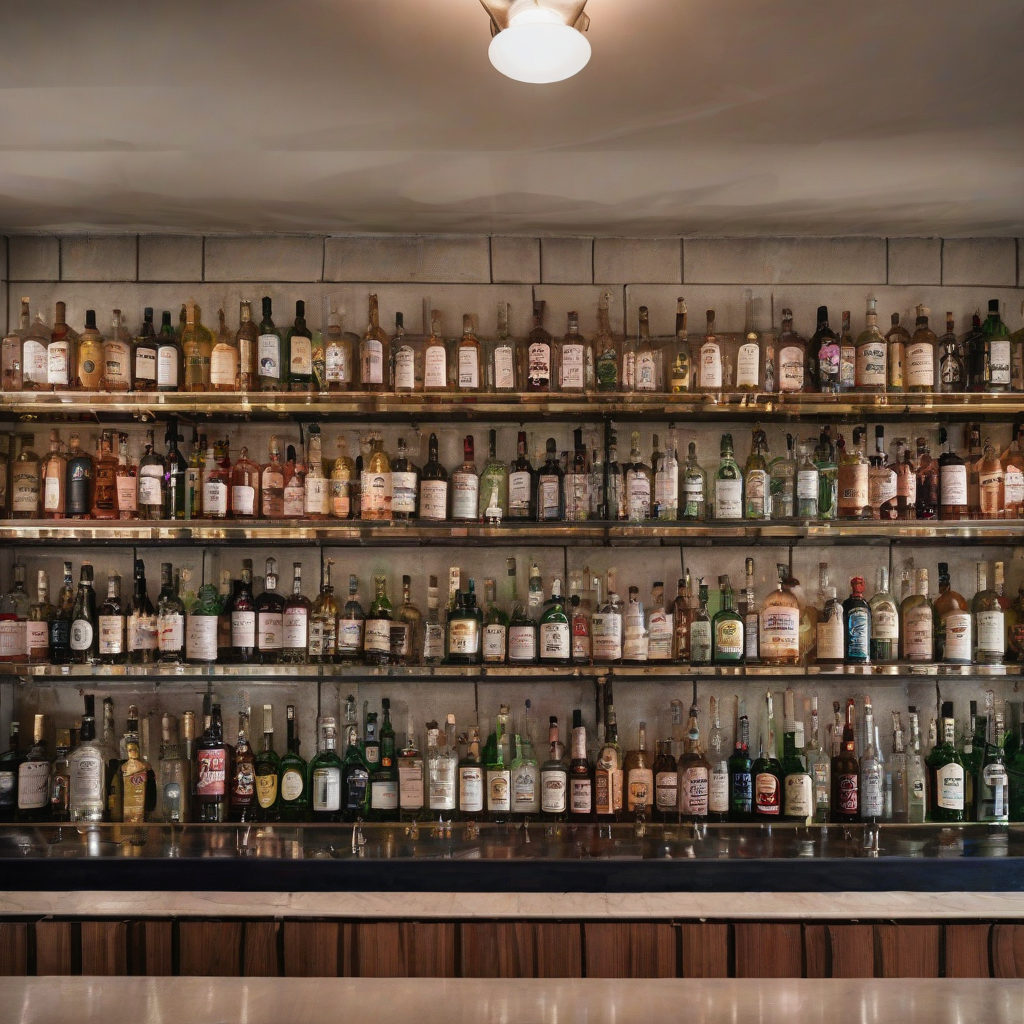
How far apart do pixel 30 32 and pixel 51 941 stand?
2.25 meters

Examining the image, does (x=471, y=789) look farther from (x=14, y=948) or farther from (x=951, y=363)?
(x=951, y=363)

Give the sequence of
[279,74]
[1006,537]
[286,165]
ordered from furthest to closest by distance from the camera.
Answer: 1. [1006,537]
2. [286,165]
3. [279,74]

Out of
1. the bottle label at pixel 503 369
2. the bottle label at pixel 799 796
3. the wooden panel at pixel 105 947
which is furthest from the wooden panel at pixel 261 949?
the bottle label at pixel 503 369

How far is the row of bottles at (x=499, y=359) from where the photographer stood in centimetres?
289

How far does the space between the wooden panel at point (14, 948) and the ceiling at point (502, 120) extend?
6.97ft

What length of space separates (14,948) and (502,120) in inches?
100

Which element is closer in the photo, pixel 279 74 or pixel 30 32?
pixel 30 32

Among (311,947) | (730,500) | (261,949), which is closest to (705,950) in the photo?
(311,947)

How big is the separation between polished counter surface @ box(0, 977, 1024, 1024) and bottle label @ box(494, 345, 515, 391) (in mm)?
1987

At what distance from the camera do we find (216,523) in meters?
2.81

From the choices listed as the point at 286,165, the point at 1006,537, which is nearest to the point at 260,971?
the point at 286,165

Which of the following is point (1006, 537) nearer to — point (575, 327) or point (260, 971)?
point (575, 327)

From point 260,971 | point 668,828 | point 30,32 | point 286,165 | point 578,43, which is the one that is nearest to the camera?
point 578,43

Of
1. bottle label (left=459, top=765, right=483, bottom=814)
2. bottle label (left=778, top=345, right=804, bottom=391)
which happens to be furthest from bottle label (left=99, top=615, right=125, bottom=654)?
bottle label (left=778, top=345, right=804, bottom=391)
